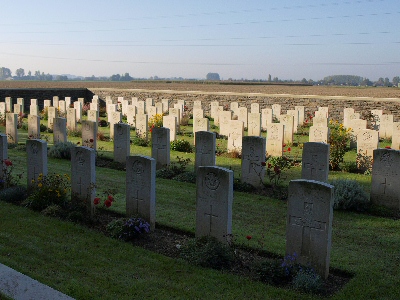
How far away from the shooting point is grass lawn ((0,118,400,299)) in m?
5.67

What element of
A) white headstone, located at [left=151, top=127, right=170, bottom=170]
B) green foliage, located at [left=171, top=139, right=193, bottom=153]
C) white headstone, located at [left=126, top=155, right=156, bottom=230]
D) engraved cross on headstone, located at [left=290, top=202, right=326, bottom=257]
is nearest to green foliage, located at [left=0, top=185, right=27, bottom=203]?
white headstone, located at [left=126, top=155, right=156, bottom=230]

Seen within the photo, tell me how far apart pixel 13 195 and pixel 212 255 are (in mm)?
4878

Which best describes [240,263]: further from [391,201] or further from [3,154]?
[3,154]

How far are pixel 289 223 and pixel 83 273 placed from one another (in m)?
2.70

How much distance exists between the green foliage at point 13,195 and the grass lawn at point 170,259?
24 centimetres

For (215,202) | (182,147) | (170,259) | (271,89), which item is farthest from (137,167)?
(271,89)

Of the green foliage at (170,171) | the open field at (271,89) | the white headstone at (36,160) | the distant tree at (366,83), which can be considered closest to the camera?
the white headstone at (36,160)

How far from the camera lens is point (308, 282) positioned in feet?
18.9

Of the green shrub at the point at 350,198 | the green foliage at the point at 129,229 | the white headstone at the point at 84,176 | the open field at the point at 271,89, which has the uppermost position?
the open field at the point at 271,89

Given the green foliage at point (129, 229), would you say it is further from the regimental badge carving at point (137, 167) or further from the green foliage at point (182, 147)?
the green foliage at point (182, 147)

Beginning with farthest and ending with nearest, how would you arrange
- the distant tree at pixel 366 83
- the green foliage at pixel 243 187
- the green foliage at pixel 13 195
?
the distant tree at pixel 366 83 → the green foliage at pixel 243 187 → the green foliage at pixel 13 195

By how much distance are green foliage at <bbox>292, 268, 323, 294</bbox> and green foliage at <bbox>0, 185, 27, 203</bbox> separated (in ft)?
19.5

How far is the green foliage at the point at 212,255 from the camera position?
641 cm

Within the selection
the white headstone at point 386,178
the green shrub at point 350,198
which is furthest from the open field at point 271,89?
the green shrub at point 350,198
